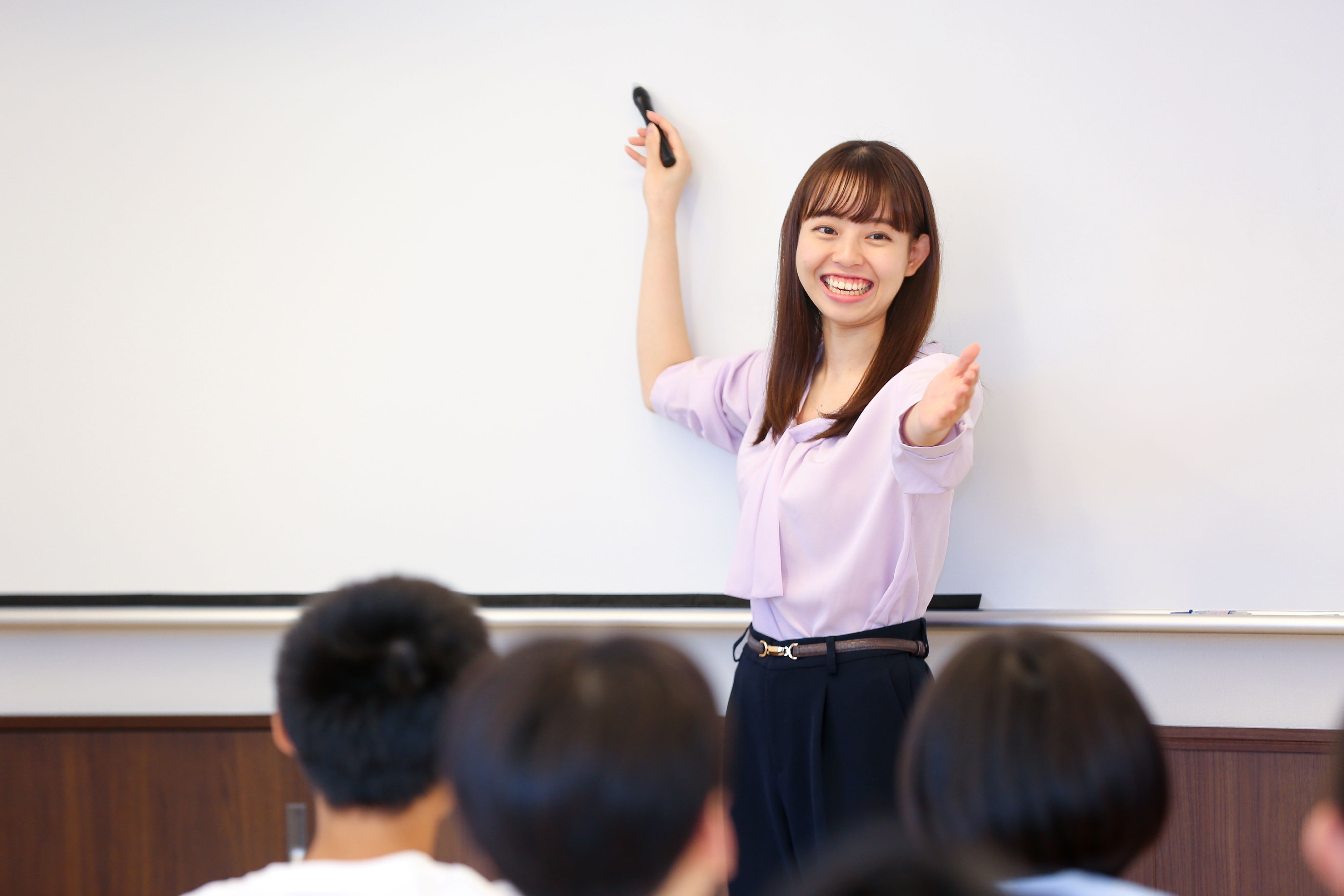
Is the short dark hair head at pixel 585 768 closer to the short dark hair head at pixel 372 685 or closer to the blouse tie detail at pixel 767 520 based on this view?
the short dark hair head at pixel 372 685

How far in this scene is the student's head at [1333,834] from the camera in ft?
2.21

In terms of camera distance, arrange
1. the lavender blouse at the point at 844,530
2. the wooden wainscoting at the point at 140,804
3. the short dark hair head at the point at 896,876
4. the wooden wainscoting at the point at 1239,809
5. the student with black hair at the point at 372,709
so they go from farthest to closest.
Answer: the wooden wainscoting at the point at 140,804, the wooden wainscoting at the point at 1239,809, the lavender blouse at the point at 844,530, the student with black hair at the point at 372,709, the short dark hair head at the point at 896,876

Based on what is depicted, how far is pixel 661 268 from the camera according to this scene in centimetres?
181

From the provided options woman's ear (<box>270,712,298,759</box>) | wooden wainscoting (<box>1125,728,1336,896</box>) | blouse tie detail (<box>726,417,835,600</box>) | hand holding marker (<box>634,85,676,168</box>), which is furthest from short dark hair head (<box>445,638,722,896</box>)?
wooden wainscoting (<box>1125,728,1336,896</box>)

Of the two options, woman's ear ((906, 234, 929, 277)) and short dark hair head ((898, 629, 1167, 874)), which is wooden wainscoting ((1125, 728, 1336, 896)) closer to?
woman's ear ((906, 234, 929, 277))

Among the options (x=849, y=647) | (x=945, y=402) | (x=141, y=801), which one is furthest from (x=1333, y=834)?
(x=141, y=801)

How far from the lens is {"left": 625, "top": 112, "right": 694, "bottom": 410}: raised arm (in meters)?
1.81

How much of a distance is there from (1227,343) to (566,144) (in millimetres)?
1219

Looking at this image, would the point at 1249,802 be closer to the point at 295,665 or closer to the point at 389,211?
the point at 295,665

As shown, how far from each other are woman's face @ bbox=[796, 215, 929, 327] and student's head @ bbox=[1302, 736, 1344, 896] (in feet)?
3.33

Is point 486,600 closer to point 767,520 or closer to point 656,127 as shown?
point 767,520

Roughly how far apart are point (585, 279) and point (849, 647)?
0.84m

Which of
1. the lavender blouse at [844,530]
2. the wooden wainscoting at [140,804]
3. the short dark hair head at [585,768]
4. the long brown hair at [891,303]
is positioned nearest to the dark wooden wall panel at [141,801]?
the wooden wainscoting at [140,804]

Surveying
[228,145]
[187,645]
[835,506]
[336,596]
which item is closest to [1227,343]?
[835,506]
